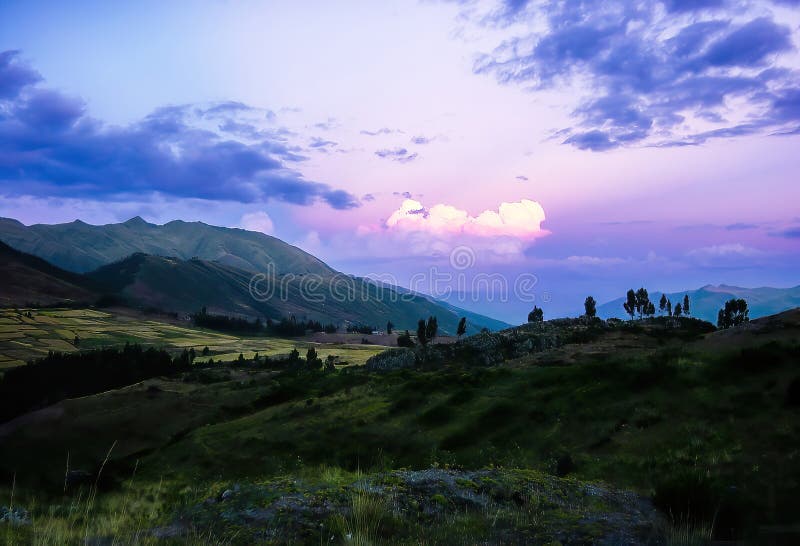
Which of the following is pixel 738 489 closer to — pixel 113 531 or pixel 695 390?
pixel 695 390

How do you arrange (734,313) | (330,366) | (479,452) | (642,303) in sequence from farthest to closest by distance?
(642,303) → (734,313) → (330,366) → (479,452)

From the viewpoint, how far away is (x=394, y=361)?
9450 cm

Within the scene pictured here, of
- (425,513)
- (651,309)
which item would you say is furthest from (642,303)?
(425,513)

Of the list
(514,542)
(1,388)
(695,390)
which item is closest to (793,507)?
(514,542)

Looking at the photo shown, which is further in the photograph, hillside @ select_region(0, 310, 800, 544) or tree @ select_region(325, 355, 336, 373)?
tree @ select_region(325, 355, 336, 373)

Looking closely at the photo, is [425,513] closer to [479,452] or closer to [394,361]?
[479,452]

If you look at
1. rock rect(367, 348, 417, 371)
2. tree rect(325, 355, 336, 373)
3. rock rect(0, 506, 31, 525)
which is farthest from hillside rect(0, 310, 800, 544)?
rock rect(367, 348, 417, 371)

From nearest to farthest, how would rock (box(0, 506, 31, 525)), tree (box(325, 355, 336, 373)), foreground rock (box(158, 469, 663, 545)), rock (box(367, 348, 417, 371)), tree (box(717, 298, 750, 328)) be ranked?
foreground rock (box(158, 469, 663, 545)), rock (box(0, 506, 31, 525)), tree (box(325, 355, 336, 373)), rock (box(367, 348, 417, 371)), tree (box(717, 298, 750, 328))

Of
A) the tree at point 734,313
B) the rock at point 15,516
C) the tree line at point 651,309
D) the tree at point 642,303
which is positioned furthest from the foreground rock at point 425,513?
the tree at point 642,303

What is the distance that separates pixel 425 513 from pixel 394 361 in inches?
3329

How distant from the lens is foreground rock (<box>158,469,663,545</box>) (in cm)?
912

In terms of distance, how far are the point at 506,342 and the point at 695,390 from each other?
235 ft

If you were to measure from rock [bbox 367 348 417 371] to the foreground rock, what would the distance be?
256 feet

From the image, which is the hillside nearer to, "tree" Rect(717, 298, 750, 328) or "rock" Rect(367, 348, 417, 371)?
"rock" Rect(367, 348, 417, 371)
